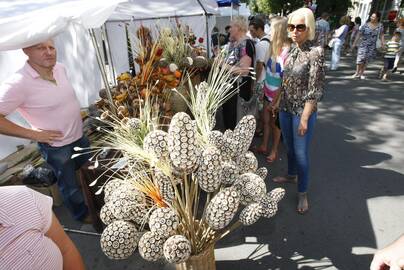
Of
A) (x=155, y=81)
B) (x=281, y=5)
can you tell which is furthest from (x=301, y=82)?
(x=281, y=5)

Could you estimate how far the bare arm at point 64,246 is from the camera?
1.13 meters


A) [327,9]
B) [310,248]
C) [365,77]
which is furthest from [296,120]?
[327,9]

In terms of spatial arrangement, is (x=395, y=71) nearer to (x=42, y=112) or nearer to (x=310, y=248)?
(x=310, y=248)

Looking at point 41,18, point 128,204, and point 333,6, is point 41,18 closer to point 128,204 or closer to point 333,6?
point 128,204

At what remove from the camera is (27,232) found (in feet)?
3.25

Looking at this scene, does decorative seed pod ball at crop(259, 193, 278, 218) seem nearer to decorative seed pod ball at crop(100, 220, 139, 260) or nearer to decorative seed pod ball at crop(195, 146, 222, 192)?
decorative seed pod ball at crop(195, 146, 222, 192)

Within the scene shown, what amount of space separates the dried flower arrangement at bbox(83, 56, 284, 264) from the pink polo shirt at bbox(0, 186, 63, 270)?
0.70ft

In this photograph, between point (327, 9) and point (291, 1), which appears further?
point (291, 1)

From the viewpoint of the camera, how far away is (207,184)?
40.0 inches

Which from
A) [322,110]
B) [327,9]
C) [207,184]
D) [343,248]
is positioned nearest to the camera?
[207,184]

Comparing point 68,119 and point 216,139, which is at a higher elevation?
point 216,139

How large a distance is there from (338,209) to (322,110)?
110 inches

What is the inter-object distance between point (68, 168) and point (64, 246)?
1.17m

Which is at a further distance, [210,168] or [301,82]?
[301,82]
